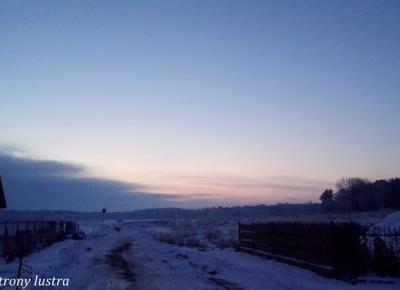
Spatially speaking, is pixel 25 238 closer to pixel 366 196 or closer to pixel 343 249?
pixel 343 249

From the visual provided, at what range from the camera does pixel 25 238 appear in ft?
118

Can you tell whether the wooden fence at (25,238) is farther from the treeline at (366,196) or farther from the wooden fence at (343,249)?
the treeline at (366,196)

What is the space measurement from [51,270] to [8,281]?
4.98 m

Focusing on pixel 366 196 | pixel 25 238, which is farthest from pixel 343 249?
pixel 366 196

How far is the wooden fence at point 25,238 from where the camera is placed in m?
30.9

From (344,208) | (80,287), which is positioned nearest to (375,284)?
(80,287)

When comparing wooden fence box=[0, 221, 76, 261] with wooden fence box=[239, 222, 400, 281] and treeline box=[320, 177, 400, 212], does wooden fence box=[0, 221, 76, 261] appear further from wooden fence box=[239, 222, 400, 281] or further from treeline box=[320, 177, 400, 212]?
treeline box=[320, 177, 400, 212]

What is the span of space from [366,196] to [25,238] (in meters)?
119

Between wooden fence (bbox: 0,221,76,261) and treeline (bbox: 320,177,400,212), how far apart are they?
9482 cm

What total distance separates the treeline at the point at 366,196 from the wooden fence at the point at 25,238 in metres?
94.8

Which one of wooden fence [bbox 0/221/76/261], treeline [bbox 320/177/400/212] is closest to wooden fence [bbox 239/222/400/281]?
wooden fence [bbox 0/221/76/261]

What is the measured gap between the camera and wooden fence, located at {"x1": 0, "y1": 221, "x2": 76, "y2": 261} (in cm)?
3094

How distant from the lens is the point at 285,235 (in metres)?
27.3

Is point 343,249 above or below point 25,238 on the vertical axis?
below
